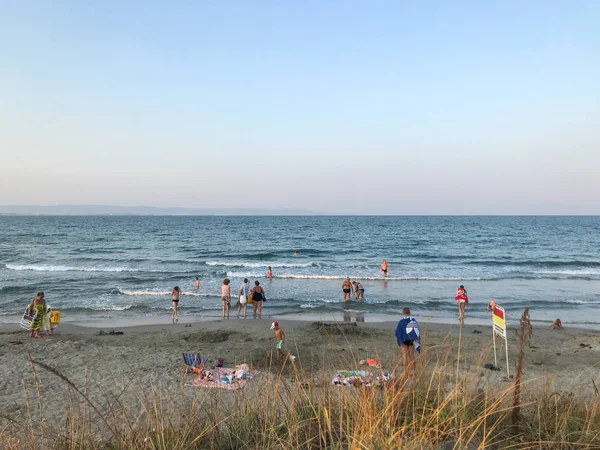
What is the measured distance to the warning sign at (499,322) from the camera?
757cm

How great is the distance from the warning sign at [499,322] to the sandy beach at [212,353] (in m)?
0.73

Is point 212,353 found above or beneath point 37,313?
beneath

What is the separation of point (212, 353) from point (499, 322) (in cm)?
719

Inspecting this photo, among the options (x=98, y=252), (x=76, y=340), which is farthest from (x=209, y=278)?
(x=98, y=252)

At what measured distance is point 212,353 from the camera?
10938mm

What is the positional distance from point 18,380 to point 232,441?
24.8 feet

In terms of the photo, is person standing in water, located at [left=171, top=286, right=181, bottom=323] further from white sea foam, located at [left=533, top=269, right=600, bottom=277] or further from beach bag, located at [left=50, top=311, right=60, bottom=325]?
white sea foam, located at [left=533, top=269, right=600, bottom=277]

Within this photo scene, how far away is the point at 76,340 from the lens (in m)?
12.5

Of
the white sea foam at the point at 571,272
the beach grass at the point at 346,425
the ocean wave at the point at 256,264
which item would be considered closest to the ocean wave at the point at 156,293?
the ocean wave at the point at 256,264

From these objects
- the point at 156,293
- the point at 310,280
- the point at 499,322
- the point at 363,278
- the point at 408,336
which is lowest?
the point at 156,293

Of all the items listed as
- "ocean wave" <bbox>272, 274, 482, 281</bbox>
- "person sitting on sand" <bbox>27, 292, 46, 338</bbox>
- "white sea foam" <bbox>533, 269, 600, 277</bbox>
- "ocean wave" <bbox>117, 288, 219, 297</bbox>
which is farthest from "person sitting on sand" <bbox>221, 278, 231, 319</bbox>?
"white sea foam" <bbox>533, 269, 600, 277</bbox>

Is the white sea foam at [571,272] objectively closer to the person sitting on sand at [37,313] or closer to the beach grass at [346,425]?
the beach grass at [346,425]

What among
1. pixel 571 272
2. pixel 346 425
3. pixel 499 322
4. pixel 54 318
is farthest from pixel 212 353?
pixel 571 272

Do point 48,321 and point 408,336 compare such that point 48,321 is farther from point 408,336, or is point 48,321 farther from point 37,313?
point 408,336
